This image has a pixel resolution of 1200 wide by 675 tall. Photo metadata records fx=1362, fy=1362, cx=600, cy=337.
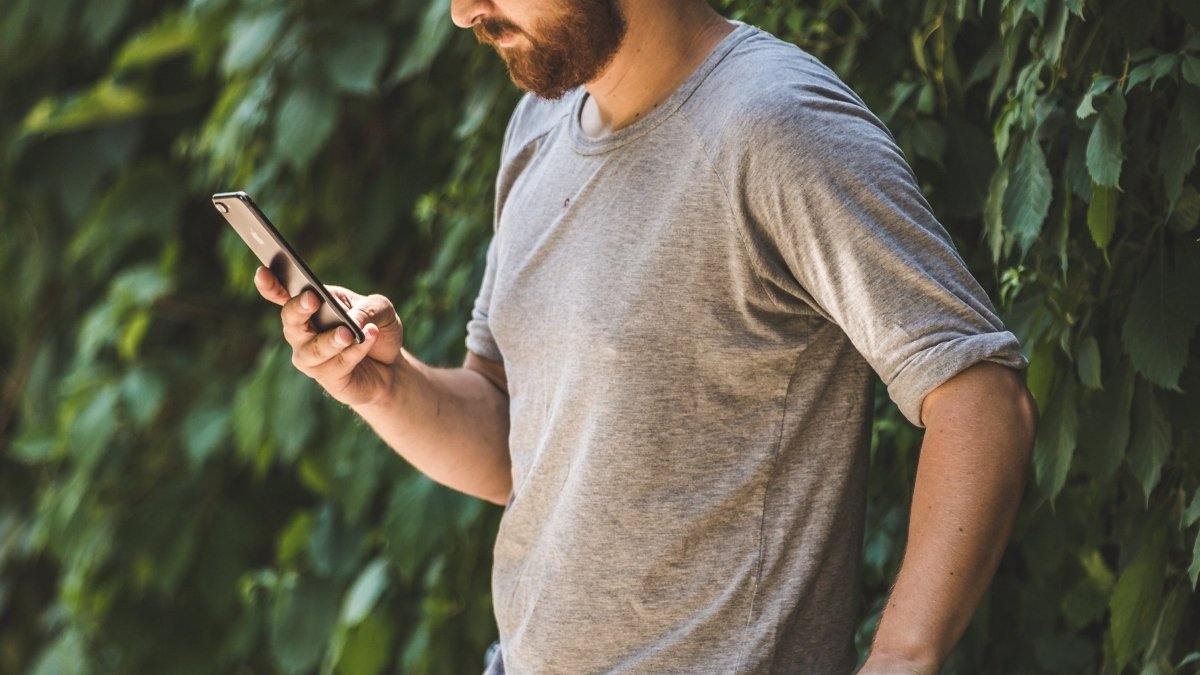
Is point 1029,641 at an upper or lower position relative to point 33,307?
upper

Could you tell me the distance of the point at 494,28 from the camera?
127 cm

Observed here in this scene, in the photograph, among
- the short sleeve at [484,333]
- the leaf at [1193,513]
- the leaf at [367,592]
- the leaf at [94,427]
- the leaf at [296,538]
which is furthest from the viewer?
the leaf at [94,427]

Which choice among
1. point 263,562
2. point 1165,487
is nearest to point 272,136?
point 263,562

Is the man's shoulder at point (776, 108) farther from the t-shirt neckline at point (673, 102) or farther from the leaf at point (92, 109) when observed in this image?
the leaf at point (92, 109)

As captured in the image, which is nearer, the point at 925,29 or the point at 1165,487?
the point at 1165,487

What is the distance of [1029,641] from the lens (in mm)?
1486

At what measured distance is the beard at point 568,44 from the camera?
48.3 inches

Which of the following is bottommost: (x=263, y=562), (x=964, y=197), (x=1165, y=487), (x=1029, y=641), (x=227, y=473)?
(x=263, y=562)

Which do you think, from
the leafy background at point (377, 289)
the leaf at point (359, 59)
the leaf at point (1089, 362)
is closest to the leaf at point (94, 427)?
the leafy background at point (377, 289)

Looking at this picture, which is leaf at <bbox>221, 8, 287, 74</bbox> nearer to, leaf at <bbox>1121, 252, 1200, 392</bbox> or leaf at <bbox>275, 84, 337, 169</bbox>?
leaf at <bbox>275, 84, 337, 169</bbox>

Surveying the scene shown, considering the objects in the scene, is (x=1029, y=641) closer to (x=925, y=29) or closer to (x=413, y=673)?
(x=925, y=29)

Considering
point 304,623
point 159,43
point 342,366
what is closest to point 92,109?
point 159,43

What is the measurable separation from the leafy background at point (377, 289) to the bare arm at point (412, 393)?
0.43m

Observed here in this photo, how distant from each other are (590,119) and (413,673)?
3.72ft
